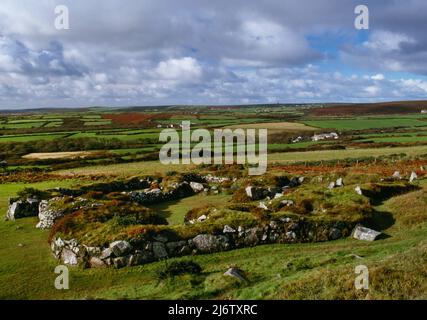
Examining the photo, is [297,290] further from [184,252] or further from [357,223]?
[357,223]

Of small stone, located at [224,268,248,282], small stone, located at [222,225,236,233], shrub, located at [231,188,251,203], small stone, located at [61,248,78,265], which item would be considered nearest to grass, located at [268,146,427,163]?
shrub, located at [231,188,251,203]

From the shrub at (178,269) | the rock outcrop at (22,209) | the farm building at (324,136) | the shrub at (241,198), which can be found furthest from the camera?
the farm building at (324,136)

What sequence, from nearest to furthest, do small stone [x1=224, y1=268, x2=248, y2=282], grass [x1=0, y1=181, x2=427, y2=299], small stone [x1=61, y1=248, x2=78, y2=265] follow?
grass [x1=0, y1=181, x2=427, y2=299], small stone [x1=224, y1=268, x2=248, y2=282], small stone [x1=61, y1=248, x2=78, y2=265]

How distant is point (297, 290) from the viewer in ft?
49.3

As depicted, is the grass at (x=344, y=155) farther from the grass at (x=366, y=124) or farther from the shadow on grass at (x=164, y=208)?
the grass at (x=366, y=124)

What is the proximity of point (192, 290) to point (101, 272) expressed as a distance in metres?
6.40

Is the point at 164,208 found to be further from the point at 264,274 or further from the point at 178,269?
the point at 264,274

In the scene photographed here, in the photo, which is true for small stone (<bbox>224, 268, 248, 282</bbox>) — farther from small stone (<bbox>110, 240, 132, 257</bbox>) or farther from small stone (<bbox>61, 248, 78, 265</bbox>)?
small stone (<bbox>61, 248, 78, 265</bbox>)

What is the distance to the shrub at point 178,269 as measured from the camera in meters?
19.2

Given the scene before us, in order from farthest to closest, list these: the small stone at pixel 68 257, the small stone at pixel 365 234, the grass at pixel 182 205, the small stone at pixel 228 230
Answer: the grass at pixel 182 205, the small stone at pixel 228 230, the small stone at pixel 365 234, the small stone at pixel 68 257

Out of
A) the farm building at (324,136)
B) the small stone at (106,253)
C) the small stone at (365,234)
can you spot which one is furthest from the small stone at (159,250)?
the farm building at (324,136)

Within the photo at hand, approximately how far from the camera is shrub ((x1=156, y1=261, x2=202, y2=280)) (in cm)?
1919

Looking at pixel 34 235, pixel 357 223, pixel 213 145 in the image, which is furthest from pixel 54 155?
pixel 357 223

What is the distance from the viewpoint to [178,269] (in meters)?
19.5
